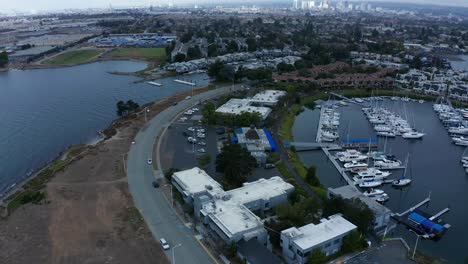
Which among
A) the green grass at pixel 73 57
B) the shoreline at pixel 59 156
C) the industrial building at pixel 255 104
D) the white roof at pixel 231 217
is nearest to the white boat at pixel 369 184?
the white roof at pixel 231 217

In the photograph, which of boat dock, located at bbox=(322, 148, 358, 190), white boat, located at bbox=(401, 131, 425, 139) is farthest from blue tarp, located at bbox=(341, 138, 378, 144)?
white boat, located at bbox=(401, 131, 425, 139)

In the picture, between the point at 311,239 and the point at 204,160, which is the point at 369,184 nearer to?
the point at 311,239

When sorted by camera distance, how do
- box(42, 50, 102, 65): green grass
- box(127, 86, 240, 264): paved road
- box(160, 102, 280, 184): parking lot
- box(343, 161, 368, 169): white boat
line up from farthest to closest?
box(42, 50, 102, 65): green grass → box(343, 161, 368, 169): white boat → box(160, 102, 280, 184): parking lot → box(127, 86, 240, 264): paved road

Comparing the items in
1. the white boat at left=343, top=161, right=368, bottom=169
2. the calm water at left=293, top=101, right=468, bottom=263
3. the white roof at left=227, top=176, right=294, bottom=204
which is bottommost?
the calm water at left=293, top=101, right=468, bottom=263

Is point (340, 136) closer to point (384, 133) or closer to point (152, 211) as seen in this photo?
point (384, 133)

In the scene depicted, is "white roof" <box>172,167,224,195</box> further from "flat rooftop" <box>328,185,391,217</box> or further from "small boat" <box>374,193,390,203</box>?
"small boat" <box>374,193,390,203</box>

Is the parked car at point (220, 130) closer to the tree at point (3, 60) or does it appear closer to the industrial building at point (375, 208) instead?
the industrial building at point (375, 208)
